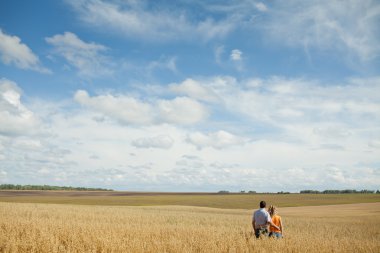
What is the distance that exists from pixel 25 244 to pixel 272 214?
328 inches

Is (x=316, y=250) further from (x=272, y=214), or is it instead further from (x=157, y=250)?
(x=157, y=250)

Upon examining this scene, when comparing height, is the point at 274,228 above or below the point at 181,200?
above

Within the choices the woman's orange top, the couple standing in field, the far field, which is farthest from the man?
the far field

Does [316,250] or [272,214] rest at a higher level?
[272,214]

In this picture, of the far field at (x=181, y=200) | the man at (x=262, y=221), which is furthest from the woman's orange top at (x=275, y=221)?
the far field at (x=181, y=200)

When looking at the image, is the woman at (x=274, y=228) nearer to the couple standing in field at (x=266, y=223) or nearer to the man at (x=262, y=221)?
the couple standing in field at (x=266, y=223)

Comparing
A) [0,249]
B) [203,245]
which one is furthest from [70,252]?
[203,245]

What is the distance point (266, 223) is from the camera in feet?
43.3

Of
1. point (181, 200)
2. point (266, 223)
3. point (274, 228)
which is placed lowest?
point (181, 200)

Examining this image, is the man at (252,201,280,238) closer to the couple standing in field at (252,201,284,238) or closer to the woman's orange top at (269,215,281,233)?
the couple standing in field at (252,201,284,238)

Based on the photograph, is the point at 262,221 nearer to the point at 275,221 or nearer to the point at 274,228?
the point at 274,228

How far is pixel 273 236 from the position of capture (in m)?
13.1

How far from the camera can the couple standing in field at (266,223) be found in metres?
13.2

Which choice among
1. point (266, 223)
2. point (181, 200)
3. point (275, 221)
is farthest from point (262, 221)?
point (181, 200)
